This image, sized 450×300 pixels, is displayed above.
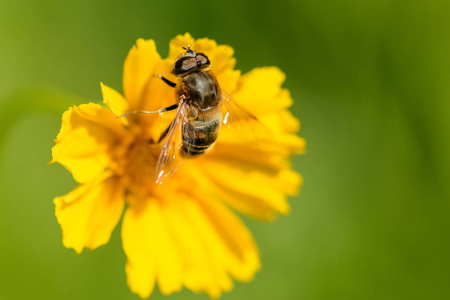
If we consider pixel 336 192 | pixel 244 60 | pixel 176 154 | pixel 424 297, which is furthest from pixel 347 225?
pixel 176 154

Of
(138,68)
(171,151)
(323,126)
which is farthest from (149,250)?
(323,126)

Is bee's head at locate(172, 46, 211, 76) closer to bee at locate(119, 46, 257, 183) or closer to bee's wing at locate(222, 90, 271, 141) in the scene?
bee at locate(119, 46, 257, 183)

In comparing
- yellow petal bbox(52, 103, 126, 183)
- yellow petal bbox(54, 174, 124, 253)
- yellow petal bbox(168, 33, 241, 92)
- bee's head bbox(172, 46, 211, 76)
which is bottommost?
yellow petal bbox(54, 174, 124, 253)

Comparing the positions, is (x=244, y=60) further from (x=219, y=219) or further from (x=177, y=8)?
(x=219, y=219)

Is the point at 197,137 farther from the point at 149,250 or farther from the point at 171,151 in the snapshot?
the point at 149,250

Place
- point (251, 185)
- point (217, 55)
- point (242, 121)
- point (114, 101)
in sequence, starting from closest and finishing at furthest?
point (114, 101) < point (217, 55) < point (242, 121) < point (251, 185)

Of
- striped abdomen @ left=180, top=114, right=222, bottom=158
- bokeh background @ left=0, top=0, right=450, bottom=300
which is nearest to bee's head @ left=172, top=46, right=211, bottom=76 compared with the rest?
striped abdomen @ left=180, top=114, right=222, bottom=158
